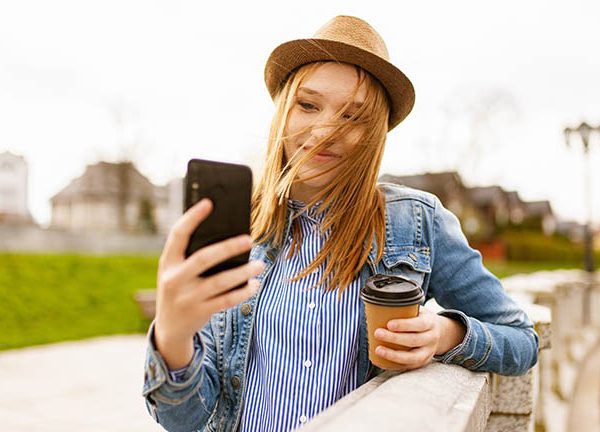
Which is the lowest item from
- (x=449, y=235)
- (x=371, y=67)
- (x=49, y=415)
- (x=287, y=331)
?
(x=49, y=415)

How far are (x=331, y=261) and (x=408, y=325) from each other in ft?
1.16

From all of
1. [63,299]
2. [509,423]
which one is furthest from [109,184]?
[509,423]

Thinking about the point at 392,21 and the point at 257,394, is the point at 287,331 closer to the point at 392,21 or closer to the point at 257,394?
the point at 257,394

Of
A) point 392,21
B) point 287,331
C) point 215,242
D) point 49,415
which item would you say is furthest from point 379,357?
point 49,415

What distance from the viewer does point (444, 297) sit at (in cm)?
169

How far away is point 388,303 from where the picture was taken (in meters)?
1.27

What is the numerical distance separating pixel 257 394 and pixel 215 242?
741 millimetres

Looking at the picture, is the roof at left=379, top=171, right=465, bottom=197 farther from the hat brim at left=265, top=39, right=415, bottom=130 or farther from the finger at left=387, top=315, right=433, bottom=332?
the finger at left=387, top=315, right=433, bottom=332

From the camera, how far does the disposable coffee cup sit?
1268mm

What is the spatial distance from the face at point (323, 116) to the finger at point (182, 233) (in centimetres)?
62

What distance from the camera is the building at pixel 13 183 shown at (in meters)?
48.9

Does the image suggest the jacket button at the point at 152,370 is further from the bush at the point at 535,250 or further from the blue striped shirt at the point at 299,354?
the bush at the point at 535,250

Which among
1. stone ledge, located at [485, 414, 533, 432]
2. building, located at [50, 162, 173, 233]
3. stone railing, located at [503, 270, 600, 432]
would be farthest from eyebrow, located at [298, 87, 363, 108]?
building, located at [50, 162, 173, 233]

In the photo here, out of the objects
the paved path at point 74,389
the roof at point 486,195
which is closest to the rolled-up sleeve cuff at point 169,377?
the paved path at point 74,389
